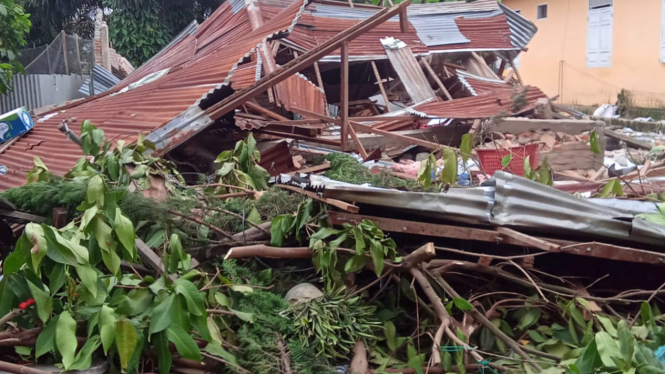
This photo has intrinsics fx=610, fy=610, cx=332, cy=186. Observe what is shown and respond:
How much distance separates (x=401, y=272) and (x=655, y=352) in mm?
1158

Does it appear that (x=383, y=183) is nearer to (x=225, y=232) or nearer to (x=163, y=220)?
(x=225, y=232)

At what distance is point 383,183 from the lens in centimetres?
381

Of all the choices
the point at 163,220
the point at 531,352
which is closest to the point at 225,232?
the point at 163,220

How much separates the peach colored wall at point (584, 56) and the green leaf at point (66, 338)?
13629 mm

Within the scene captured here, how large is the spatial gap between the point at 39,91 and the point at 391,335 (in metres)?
10.6

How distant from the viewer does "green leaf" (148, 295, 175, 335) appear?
224 centimetres

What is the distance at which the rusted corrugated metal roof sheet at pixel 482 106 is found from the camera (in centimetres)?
737

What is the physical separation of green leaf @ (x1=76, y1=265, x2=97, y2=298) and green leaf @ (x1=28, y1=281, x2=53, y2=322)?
163 millimetres

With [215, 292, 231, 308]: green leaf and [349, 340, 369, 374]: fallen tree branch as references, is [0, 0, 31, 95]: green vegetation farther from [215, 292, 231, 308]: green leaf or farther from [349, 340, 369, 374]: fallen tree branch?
[349, 340, 369, 374]: fallen tree branch

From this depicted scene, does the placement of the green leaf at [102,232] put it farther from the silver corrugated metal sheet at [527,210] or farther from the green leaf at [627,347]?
the green leaf at [627,347]

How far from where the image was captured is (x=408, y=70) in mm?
8875

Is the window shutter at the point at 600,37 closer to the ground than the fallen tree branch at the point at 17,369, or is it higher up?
higher up

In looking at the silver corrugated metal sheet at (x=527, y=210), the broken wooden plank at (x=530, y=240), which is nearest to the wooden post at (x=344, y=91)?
the silver corrugated metal sheet at (x=527, y=210)

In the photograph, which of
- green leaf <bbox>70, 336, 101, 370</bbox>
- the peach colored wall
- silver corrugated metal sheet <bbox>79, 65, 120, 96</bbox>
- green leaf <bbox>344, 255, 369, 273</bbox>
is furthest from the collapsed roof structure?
the peach colored wall
